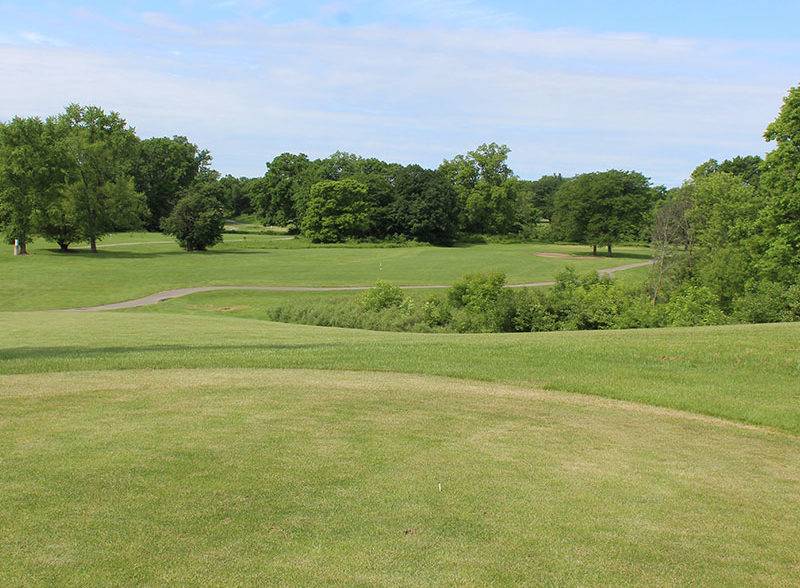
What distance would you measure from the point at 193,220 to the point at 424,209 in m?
41.4

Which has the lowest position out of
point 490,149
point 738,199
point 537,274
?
point 537,274

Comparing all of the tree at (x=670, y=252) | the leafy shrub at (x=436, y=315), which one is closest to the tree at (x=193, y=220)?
the tree at (x=670, y=252)

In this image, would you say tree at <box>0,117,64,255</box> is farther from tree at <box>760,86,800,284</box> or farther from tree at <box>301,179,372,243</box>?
tree at <box>760,86,800,284</box>

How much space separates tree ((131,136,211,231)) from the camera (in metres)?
128

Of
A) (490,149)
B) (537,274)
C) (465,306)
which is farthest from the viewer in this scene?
(490,149)

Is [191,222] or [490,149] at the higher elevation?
[490,149]

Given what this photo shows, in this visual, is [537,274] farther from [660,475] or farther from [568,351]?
[660,475]

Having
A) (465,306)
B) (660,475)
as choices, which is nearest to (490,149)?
(465,306)

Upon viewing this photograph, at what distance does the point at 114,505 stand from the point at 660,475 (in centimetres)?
573

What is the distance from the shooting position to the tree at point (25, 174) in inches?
2734

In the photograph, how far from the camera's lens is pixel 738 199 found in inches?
1982

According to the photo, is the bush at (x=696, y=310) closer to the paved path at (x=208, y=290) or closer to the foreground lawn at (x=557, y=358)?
the paved path at (x=208, y=290)

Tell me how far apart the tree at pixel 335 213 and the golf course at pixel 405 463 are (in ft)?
303

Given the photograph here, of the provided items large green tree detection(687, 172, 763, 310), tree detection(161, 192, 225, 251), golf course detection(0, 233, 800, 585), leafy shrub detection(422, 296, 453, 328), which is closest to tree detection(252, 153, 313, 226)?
tree detection(161, 192, 225, 251)
